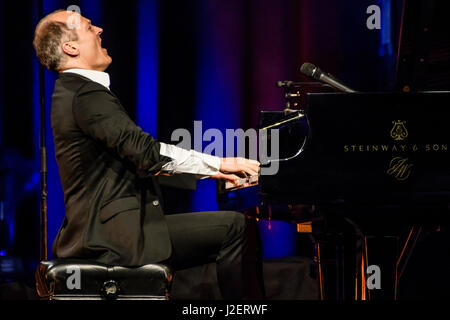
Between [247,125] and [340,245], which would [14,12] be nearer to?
[247,125]

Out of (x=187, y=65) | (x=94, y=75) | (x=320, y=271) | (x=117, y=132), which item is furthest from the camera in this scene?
(x=187, y=65)

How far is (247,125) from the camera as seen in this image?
12.6 ft

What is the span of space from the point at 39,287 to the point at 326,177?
3.71 ft

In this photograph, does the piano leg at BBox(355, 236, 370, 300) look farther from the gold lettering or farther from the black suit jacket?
the black suit jacket

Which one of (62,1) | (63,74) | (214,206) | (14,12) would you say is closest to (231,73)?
(214,206)

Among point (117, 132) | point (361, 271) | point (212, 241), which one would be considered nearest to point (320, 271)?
point (361, 271)

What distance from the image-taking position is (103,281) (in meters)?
1.98

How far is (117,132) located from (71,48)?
474mm

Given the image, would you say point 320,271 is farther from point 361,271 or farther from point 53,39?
point 53,39

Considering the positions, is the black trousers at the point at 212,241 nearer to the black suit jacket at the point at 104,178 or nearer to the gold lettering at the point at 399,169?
the black suit jacket at the point at 104,178

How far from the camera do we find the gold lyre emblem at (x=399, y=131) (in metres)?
2.01

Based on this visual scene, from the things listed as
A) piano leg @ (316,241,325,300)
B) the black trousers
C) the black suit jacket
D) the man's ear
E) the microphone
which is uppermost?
the man's ear

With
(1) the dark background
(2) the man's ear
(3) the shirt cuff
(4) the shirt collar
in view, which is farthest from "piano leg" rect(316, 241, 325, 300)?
(1) the dark background

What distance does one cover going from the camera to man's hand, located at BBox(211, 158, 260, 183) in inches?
79.6
